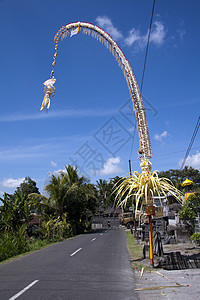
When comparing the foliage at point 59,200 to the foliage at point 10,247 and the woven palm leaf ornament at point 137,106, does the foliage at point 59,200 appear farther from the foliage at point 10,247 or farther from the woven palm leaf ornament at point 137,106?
the woven palm leaf ornament at point 137,106

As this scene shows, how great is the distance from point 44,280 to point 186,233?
10.9 meters

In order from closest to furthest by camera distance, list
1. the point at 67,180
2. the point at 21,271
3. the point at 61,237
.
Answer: the point at 21,271 → the point at 61,237 → the point at 67,180

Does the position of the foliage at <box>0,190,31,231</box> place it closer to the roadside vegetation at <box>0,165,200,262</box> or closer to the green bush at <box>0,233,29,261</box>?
the roadside vegetation at <box>0,165,200,262</box>

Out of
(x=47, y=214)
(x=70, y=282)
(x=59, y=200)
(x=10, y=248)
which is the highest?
(x=59, y=200)

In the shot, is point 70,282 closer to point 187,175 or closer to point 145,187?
point 145,187

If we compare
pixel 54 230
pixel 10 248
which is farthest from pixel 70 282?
pixel 54 230

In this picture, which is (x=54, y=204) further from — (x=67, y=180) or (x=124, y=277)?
(x=124, y=277)

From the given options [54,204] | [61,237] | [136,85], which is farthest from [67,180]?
[136,85]

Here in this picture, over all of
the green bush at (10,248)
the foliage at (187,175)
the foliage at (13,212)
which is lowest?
the green bush at (10,248)

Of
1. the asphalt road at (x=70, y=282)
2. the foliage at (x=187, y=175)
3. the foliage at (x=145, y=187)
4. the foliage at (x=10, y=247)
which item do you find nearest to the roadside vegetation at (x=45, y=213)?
the foliage at (x=10, y=247)

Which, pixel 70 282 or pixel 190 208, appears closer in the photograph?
pixel 70 282

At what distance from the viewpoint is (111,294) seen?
539 cm

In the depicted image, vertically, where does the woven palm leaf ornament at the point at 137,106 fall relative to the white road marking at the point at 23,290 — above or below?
above

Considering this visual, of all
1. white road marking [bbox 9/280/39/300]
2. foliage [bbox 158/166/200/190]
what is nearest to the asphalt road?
white road marking [bbox 9/280/39/300]
